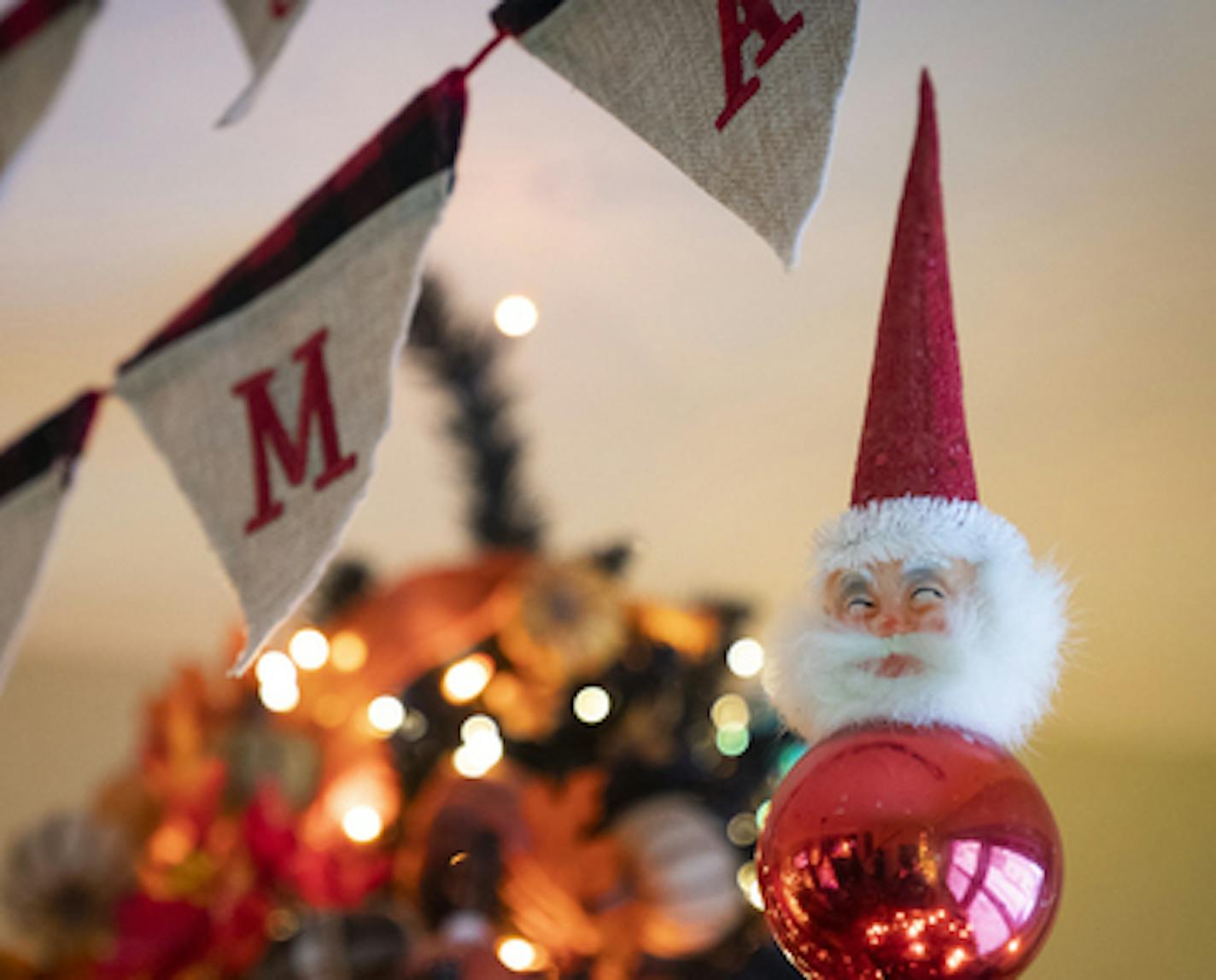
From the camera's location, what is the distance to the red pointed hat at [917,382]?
0.43 meters

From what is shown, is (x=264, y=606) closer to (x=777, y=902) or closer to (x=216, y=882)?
(x=777, y=902)

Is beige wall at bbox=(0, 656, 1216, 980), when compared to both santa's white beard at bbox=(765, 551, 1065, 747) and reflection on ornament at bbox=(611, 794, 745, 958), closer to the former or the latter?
reflection on ornament at bbox=(611, 794, 745, 958)

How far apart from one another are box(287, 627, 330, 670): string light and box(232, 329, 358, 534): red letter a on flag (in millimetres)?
701

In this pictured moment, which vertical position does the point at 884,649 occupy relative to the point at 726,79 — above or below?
below

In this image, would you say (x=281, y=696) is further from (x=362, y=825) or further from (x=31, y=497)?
(x=31, y=497)

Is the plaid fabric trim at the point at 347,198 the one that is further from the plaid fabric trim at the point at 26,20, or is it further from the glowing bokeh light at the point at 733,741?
the glowing bokeh light at the point at 733,741

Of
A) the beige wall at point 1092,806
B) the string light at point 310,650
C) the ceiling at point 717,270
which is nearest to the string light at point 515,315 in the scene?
the ceiling at point 717,270

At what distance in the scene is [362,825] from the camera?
1207 millimetres

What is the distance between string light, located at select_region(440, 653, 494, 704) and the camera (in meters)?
1.24

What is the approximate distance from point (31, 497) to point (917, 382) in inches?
21.3

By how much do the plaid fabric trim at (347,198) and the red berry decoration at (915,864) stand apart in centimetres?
31

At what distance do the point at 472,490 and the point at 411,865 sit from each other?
0.38m

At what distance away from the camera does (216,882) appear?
1307 millimetres

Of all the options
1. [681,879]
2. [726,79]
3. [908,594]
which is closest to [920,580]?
[908,594]
